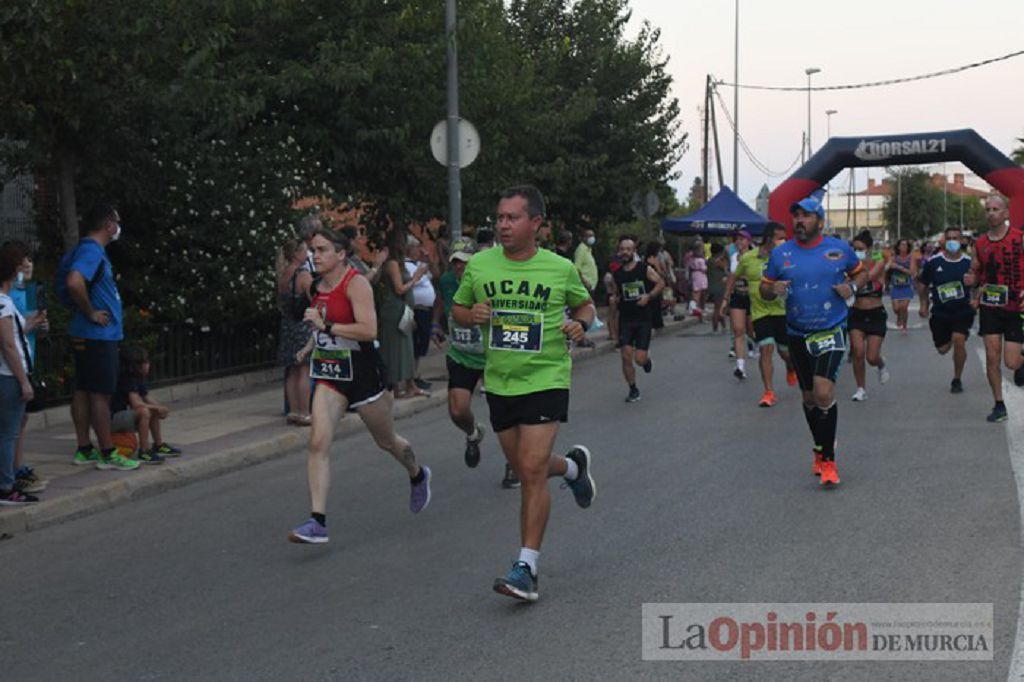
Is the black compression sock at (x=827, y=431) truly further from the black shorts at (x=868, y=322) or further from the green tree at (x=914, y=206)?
the green tree at (x=914, y=206)

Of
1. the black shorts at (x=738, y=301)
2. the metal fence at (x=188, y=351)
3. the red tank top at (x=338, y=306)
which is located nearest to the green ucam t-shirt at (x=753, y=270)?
the black shorts at (x=738, y=301)

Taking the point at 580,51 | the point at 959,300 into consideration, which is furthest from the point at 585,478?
the point at 580,51

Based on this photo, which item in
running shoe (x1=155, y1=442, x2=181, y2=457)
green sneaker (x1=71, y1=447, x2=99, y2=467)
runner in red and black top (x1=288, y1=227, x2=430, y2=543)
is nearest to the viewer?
runner in red and black top (x1=288, y1=227, x2=430, y2=543)

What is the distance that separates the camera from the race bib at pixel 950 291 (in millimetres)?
14273

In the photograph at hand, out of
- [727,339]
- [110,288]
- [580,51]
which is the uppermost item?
[580,51]

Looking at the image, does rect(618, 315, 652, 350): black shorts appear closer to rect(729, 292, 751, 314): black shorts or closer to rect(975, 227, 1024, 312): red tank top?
rect(729, 292, 751, 314): black shorts

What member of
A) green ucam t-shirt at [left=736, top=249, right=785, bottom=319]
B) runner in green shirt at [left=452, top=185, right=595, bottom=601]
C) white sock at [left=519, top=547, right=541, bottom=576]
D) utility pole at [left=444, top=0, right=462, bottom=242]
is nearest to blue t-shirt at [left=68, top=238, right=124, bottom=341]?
runner in green shirt at [left=452, top=185, right=595, bottom=601]

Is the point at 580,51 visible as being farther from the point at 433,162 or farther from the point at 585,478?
the point at 585,478

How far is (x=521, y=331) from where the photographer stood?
676 cm

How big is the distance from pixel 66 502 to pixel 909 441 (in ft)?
21.4

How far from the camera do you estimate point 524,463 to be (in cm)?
670

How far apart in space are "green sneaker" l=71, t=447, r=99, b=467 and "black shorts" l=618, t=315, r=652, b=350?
6.28 meters

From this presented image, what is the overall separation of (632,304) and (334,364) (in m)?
7.37

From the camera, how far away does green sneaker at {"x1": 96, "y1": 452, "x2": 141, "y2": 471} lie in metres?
10.2
